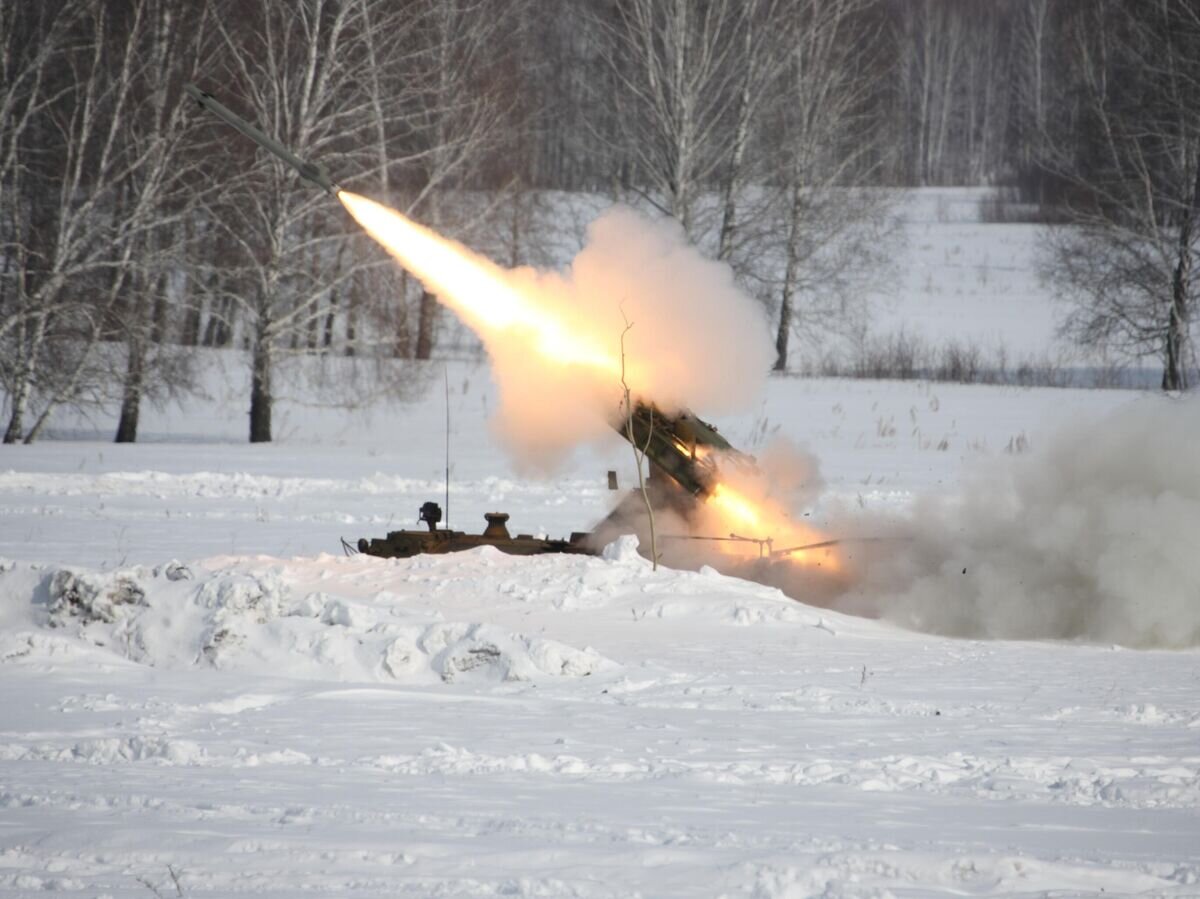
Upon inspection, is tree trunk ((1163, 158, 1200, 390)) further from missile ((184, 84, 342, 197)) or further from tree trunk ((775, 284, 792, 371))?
missile ((184, 84, 342, 197))

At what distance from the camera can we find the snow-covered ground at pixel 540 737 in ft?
19.9

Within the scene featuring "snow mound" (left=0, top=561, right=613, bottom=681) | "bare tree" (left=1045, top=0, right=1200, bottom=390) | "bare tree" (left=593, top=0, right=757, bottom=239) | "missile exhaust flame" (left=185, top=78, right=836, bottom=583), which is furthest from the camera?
"bare tree" (left=593, top=0, right=757, bottom=239)

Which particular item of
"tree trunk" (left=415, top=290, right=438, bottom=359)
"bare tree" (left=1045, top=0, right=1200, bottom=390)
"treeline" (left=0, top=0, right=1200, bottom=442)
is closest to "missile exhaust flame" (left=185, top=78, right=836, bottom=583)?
"treeline" (left=0, top=0, right=1200, bottom=442)

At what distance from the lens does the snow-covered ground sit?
6.05 metres

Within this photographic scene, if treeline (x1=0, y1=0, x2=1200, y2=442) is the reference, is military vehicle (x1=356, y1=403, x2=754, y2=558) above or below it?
below

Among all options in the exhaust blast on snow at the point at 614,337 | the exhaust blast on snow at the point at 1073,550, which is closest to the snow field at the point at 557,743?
the exhaust blast on snow at the point at 1073,550

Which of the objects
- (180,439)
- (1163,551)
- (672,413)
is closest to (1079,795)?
(1163,551)

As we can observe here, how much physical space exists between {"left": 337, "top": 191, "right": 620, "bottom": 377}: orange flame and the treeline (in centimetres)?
885

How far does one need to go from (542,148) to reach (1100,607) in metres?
27.2

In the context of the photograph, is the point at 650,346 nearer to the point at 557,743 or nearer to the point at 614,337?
the point at 614,337

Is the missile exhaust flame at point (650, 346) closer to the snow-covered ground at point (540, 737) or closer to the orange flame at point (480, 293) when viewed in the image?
the orange flame at point (480, 293)

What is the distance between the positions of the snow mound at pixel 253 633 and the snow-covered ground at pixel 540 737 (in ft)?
0.07

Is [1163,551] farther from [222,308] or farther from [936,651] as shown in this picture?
[222,308]

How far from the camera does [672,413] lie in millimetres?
14258
